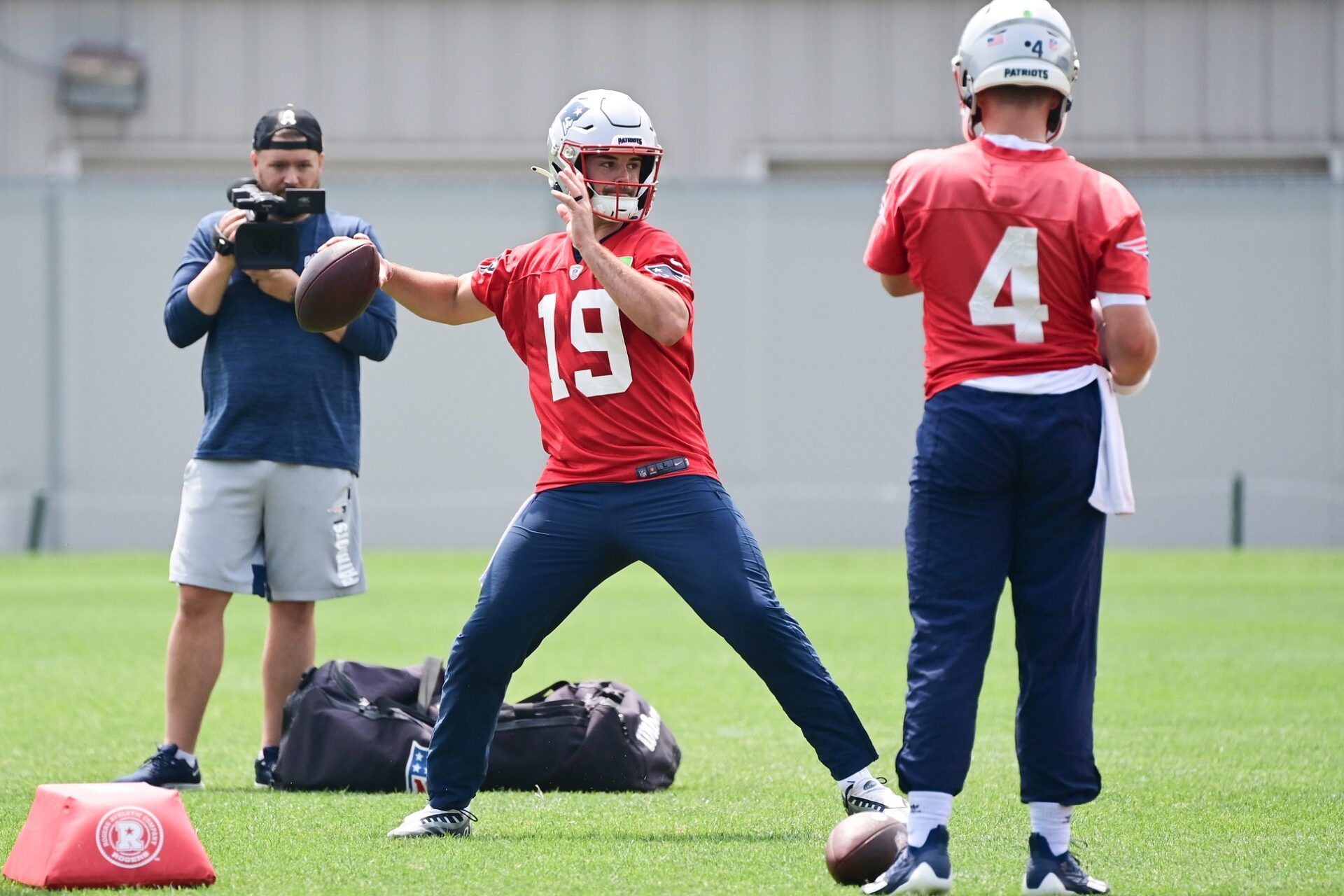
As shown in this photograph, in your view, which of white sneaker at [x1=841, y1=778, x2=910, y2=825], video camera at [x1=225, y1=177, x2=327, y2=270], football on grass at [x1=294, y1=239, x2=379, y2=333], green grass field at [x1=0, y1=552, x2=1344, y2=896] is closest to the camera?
green grass field at [x1=0, y1=552, x2=1344, y2=896]

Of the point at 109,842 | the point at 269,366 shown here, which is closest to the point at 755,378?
the point at 269,366

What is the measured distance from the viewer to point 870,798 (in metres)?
4.50

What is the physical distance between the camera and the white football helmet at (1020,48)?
3777mm

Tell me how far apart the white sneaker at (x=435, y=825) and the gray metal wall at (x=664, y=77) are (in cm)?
1333

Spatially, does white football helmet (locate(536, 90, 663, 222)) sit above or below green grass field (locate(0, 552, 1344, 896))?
above

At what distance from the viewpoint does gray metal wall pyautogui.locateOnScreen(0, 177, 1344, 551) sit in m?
16.5

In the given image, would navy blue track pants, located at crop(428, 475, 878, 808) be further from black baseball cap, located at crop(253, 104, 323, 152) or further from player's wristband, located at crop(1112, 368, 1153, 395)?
black baseball cap, located at crop(253, 104, 323, 152)

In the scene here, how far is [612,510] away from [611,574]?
17 centimetres

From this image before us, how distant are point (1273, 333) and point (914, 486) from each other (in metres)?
13.9

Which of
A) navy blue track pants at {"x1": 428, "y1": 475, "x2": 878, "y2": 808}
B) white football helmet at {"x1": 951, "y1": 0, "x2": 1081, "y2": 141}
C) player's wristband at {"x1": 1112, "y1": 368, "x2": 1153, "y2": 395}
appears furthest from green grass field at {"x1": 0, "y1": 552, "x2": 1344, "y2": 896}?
white football helmet at {"x1": 951, "y1": 0, "x2": 1081, "y2": 141}

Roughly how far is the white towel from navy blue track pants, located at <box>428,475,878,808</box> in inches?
40.4

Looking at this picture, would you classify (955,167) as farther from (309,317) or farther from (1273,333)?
(1273,333)

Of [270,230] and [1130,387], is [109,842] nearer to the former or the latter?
[270,230]

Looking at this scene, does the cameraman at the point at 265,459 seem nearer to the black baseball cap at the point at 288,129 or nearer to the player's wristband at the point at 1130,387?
the black baseball cap at the point at 288,129
